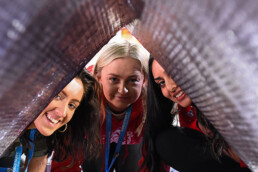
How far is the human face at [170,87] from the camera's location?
2.54 ft

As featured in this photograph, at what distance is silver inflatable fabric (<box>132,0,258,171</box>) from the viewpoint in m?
0.17

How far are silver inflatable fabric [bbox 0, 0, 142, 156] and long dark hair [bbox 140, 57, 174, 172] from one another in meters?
0.77

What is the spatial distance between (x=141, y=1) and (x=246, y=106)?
121mm

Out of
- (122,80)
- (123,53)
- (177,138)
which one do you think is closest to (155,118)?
(177,138)

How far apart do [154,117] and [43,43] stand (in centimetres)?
86

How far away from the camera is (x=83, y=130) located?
45.0 inches

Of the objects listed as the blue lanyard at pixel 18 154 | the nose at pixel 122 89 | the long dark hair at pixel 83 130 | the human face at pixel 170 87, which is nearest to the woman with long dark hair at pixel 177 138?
Result: the human face at pixel 170 87

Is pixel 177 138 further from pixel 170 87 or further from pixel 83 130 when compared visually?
pixel 83 130

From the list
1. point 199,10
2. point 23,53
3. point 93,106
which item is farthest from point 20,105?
point 93,106

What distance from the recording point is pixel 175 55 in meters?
0.20

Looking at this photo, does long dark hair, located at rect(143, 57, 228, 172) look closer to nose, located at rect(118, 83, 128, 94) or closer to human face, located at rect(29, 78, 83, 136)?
nose, located at rect(118, 83, 128, 94)

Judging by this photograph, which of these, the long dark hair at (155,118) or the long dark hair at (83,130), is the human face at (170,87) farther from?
the long dark hair at (83,130)

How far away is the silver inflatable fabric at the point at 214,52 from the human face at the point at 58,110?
73 centimetres

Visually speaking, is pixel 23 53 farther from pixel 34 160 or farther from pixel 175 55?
pixel 34 160
